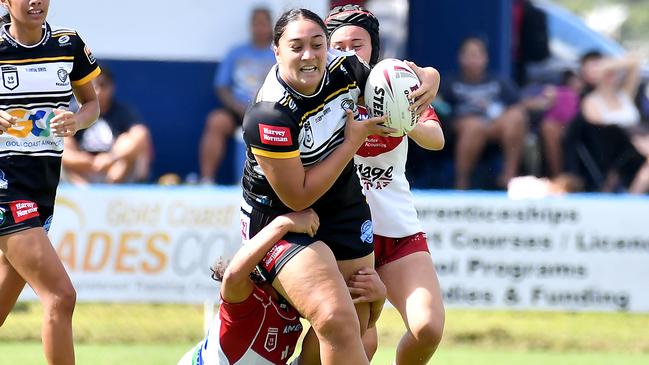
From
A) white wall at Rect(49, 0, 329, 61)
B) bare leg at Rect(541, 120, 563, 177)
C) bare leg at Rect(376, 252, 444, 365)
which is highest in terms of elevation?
bare leg at Rect(376, 252, 444, 365)

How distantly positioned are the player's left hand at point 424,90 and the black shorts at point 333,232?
1.65ft

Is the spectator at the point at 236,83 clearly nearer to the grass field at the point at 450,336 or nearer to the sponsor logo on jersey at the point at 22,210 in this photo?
the grass field at the point at 450,336

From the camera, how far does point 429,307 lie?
5895 millimetres

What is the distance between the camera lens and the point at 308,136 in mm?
5230

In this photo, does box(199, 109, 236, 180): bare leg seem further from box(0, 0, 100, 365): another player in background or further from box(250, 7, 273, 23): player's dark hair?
box(0, 0, 100, 365): another player in background

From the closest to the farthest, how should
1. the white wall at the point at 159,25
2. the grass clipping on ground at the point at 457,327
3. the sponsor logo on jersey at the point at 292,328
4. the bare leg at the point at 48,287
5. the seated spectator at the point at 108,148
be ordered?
the bare leg at the point at 48,287, the sponsor logo on jersey at the point at 292,328, the grass clipping on ground at the point at 457,327, the seated spectator at the point at 108,148, the white wall at the point at 159,25

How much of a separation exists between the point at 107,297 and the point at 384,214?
3626 mm

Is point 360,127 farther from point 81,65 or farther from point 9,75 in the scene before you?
point 9,75

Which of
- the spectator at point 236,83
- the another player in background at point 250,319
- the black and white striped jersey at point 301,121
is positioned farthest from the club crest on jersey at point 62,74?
the spectator at point 236,83

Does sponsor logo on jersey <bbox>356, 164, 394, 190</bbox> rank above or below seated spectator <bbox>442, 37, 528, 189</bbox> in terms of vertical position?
above

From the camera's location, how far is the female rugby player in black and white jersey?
16.8ft

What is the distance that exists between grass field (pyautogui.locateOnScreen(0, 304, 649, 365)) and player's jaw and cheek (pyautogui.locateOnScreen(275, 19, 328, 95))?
335cm

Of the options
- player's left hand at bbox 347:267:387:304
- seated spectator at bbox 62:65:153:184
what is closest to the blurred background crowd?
seated spectator at bbox 62:65:153:184

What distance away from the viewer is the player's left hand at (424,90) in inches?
217
